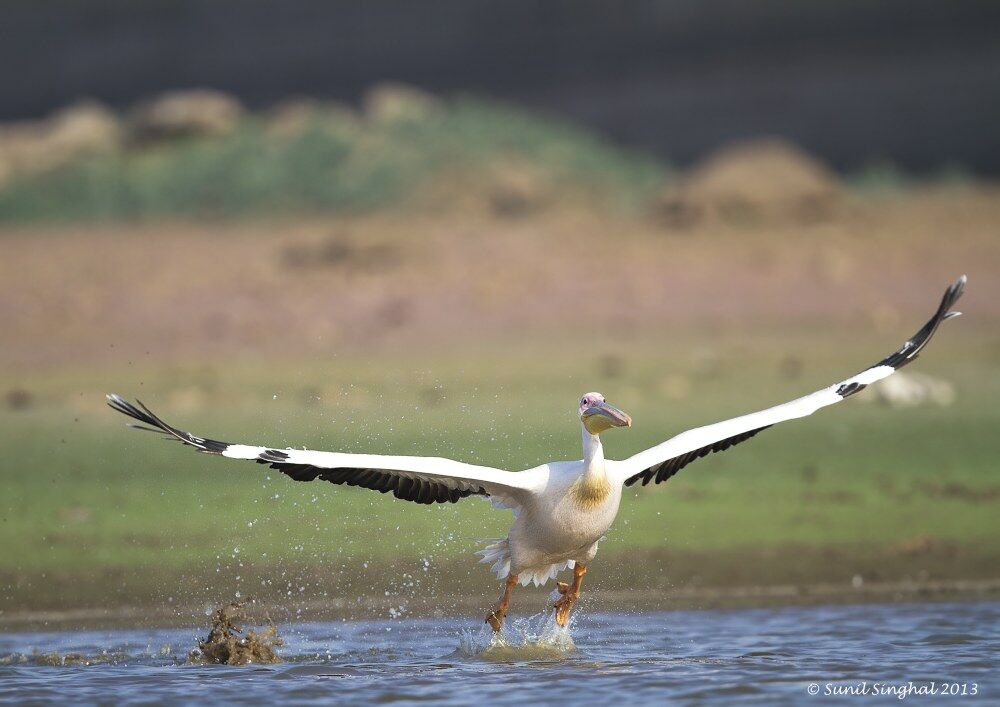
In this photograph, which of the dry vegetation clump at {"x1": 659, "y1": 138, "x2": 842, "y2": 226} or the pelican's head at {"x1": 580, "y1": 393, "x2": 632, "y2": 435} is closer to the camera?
the pelican's head at {"x1": 580, "y1": 393, "x2": 632, "y2": 435}

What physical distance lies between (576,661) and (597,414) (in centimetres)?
141

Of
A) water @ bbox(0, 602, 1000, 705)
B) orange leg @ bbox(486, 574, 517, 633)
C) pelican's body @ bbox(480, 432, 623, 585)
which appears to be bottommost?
water @ bbox(0, 602, 1000, 705)

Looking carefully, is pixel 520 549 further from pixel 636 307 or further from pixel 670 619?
pixel 636 307

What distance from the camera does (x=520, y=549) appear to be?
31.8 feet

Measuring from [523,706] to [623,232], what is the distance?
707 inches

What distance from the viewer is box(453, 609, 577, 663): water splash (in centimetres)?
970

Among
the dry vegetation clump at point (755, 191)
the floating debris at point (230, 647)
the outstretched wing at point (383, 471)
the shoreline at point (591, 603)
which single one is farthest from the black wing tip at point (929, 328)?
the dry vegetation clump at point (755, 191)

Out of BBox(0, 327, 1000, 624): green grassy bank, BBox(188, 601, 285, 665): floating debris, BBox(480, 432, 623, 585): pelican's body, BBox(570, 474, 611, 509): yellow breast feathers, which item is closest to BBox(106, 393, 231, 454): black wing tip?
BBox(188, 601, 285, 665): floating debris

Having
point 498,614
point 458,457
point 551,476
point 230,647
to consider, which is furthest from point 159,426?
point 458,457

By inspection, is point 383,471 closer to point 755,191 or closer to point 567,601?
point 567,601

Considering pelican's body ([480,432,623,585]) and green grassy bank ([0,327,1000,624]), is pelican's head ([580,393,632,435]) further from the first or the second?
green grassy bank ([0,327,1000,624])

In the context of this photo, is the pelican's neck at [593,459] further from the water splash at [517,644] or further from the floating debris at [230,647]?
the floating debris at [230,647]

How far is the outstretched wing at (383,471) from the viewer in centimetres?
862

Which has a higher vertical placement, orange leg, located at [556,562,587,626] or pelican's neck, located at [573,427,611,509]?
pelican's neck, located at [573,427,611,509]
